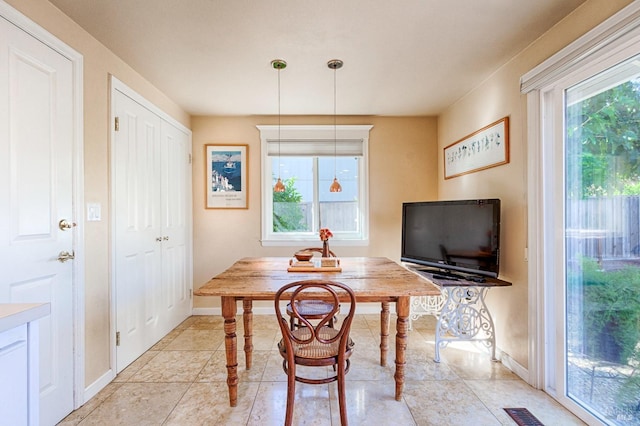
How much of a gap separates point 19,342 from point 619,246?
2658mm

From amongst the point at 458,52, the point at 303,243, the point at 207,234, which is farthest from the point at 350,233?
the point at 458,52

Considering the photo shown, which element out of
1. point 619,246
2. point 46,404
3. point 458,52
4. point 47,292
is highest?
point 458,52

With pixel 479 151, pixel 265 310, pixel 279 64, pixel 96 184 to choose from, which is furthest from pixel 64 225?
pixel 479 151

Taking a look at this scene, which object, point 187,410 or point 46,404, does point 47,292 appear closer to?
point 46,404

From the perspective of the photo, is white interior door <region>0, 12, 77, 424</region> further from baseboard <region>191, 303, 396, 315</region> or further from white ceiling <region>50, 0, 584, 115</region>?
baseboard <region>191, 303, 396, 315</region>

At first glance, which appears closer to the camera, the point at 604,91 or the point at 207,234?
the point at 604,91

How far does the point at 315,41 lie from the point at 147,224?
2.17m

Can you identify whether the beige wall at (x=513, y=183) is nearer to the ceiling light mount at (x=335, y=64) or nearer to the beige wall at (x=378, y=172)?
the beige wall at (x=378, y=172)

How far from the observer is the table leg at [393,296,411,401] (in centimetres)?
192

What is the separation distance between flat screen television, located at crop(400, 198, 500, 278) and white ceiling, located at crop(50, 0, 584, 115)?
1.18 metres

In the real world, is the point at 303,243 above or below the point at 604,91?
below

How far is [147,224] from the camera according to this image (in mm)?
2805

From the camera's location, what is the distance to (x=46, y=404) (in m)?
1.73

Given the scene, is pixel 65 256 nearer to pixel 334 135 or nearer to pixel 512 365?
pixel 334 135
